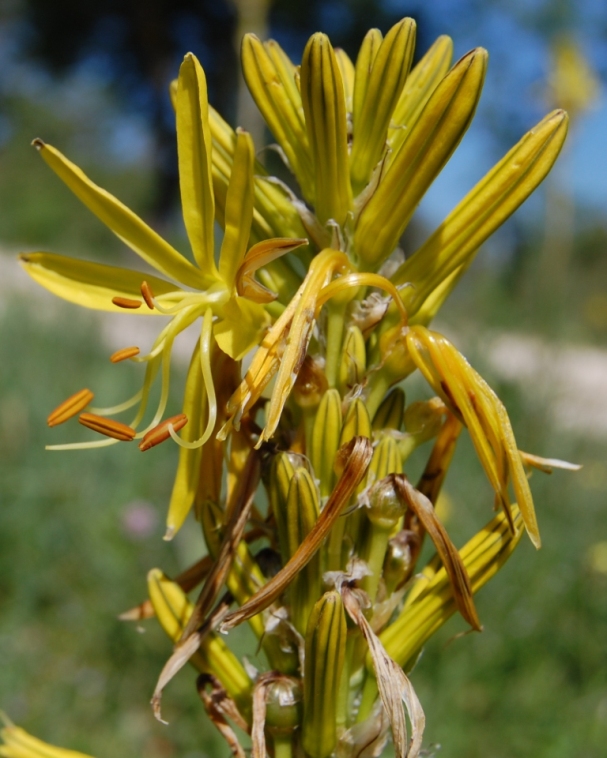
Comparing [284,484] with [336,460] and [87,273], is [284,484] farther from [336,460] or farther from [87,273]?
[87,273]

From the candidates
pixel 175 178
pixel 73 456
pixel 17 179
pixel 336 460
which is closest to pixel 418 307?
pixel 336 460

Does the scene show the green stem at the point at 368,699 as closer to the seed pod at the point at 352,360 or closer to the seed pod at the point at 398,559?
the seed pod at the point at 398,559

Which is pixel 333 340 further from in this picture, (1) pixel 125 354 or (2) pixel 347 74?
(2) pixel 347 74

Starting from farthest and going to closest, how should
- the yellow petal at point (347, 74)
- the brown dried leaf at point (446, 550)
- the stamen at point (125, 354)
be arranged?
the yellow petal at point (347, 74)
the stamen at point (125, 354)
the brown dried leaf at point (446, 550)

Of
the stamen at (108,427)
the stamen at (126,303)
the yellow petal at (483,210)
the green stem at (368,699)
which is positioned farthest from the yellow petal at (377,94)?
the green stem at (368,699)

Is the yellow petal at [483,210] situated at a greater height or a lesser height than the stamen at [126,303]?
greater

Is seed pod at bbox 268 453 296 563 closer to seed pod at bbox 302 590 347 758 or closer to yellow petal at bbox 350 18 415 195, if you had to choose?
seed pod at bbox 302 590 347 758

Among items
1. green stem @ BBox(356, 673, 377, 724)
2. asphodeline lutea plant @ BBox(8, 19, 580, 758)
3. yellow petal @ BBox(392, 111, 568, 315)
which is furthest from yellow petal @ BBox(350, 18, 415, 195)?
green stem @ BBox(356, 673, 377, 724)
